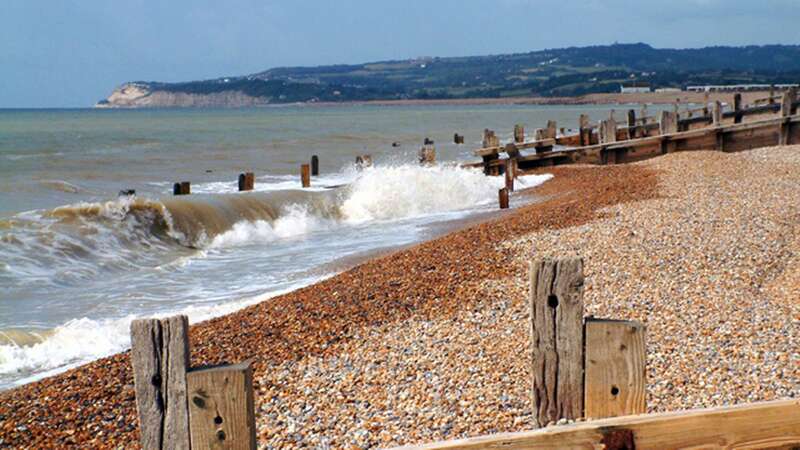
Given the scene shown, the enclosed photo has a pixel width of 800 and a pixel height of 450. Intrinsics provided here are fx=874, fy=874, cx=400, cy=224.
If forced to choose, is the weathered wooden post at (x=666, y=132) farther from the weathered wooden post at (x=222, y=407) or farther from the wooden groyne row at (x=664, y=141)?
the weathered wooden post at (x=222, y=407)

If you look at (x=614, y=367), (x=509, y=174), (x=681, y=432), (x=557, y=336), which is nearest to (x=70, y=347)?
(x=557, y=336)

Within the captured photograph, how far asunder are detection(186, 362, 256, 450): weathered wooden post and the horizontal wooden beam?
59cm

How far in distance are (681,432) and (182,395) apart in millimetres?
1679

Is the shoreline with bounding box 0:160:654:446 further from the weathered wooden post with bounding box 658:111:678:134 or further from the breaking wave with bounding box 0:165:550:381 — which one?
the weathered wooden post with bounding box 658:111:678:134

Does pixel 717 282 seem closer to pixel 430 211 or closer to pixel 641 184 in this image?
pixel 641 184

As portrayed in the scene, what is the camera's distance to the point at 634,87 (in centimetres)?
18350

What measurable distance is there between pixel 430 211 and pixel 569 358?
57.2 ft

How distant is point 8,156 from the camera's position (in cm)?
3972

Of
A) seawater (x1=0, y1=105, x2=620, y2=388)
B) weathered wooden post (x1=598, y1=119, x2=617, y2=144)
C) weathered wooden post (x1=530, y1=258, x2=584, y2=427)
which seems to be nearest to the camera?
weathered wooden post (x1=530, y1=258, x2=584, y2=427)

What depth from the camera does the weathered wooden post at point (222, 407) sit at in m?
2.86

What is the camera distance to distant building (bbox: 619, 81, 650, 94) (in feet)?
→ 579

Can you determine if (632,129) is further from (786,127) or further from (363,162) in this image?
(363,162)

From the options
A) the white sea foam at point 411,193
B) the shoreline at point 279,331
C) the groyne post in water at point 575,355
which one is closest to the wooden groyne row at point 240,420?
the groyne post in water at point 575,355

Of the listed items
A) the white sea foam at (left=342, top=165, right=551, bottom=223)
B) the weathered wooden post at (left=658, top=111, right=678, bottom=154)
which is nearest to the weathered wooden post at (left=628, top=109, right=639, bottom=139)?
the weathered wooden post at (left=658, top=111, right=678, bottom=154)
